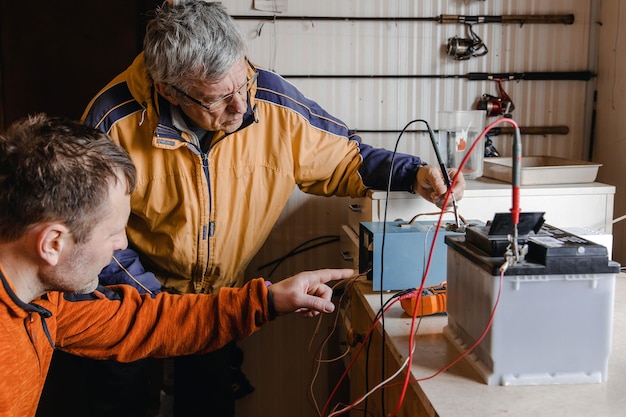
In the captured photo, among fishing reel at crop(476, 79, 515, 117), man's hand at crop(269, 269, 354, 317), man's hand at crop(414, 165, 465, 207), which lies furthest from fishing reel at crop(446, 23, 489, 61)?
man's hand at crop(269, 269, 354, 317)

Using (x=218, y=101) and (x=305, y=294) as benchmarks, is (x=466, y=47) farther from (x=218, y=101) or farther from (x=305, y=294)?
(x=305, y=294)

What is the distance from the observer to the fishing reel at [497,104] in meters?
2.36

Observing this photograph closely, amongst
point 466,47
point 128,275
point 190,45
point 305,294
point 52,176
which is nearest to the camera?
point 52,176

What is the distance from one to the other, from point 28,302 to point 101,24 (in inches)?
81.2

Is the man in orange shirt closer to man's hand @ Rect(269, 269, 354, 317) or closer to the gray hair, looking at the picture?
man's hand @ Rect(269, 269, 354, 317)

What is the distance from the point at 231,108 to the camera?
5.48ft

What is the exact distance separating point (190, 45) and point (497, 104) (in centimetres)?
131

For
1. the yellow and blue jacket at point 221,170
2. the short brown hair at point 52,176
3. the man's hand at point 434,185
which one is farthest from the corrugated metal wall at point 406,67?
the short brown hair at point 52,176

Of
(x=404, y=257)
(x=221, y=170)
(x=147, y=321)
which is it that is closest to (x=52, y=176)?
(x=147, y=321)

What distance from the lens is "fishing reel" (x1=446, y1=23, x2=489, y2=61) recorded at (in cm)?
233

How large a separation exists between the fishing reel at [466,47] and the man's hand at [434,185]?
0.80 m

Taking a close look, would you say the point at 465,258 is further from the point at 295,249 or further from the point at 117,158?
the point at 295,249

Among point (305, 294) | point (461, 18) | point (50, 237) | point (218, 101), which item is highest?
point (461, 18)

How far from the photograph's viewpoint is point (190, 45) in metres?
1.55
